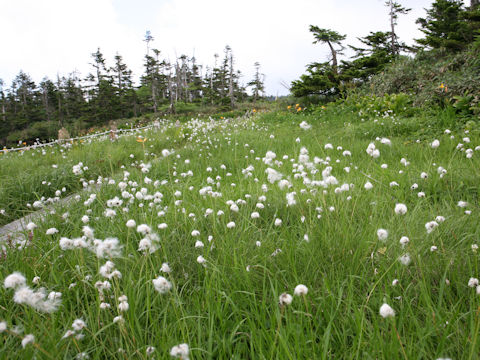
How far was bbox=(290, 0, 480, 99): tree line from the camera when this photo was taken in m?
10.1

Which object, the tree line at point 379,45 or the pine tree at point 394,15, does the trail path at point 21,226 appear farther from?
the pine tree at point 394,15

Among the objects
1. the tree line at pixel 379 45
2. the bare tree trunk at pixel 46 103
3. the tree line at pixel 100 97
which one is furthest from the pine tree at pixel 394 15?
the bare tree trunk at pixel 46 103

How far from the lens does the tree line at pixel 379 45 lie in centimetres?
1008

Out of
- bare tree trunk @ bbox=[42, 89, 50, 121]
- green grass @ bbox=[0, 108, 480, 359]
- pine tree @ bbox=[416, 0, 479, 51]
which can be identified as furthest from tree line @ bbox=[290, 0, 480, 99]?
bare tree trunk @ bbox=[42, 89, 50, 121]

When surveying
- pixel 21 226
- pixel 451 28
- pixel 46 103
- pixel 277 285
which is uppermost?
pixel 46 103

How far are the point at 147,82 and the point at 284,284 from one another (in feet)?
156

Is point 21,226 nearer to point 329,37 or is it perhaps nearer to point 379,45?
point 329,37

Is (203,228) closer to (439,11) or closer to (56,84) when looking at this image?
(439,11)

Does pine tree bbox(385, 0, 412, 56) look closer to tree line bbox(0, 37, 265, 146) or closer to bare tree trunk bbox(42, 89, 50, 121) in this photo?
tree line bbox(0, 37, 265, 146)

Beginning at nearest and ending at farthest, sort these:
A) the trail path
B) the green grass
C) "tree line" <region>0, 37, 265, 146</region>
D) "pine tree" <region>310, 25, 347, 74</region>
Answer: the green grass, the trail path, "pine tree" <region>310, 25, 347, 74</region>, "tree line" <region>0, 37, 265, 146</region>

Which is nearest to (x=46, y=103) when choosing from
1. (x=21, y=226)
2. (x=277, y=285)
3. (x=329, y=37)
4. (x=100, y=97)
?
(x=100, y=97)

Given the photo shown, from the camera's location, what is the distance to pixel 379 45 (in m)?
20.3

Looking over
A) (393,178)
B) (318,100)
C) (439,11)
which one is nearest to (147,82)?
(318,100)

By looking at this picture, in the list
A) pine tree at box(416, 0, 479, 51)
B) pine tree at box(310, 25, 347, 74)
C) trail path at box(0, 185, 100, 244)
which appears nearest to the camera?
trail path at box(0, 185, 100, 244)
